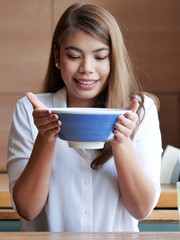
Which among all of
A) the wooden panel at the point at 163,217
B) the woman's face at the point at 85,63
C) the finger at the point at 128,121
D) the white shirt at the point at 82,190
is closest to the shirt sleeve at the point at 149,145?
the white shirt at the point at 82,190

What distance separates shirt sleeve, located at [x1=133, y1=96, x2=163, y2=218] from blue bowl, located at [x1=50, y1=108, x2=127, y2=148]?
33 centimetres

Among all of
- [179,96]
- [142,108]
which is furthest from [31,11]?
[142,108]

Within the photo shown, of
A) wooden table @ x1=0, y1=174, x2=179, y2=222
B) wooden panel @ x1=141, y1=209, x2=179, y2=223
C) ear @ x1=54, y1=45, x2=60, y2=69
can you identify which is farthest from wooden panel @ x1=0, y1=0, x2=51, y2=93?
ear @ x1=54, y1=45, x2=60, y2=69

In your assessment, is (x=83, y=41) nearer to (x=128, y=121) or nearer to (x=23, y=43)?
(x=128, y=121)

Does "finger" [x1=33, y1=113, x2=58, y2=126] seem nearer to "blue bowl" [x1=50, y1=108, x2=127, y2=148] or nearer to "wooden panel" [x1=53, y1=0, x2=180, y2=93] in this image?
"blue bowl" [x1=50, y1=108, x2=127, y2=148]

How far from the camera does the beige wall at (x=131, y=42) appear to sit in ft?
8.52

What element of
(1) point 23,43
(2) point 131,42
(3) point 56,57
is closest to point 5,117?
(1) point 23,43

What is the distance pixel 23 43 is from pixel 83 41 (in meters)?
1.46

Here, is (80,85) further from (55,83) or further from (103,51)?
(55,83)

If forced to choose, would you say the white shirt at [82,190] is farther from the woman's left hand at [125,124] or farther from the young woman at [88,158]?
the woman's left hand at [125,124]

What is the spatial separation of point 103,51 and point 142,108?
22 cm

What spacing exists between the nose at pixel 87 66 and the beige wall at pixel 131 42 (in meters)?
1.39

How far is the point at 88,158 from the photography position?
131 centimetres

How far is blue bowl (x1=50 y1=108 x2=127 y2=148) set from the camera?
93 centimetres
